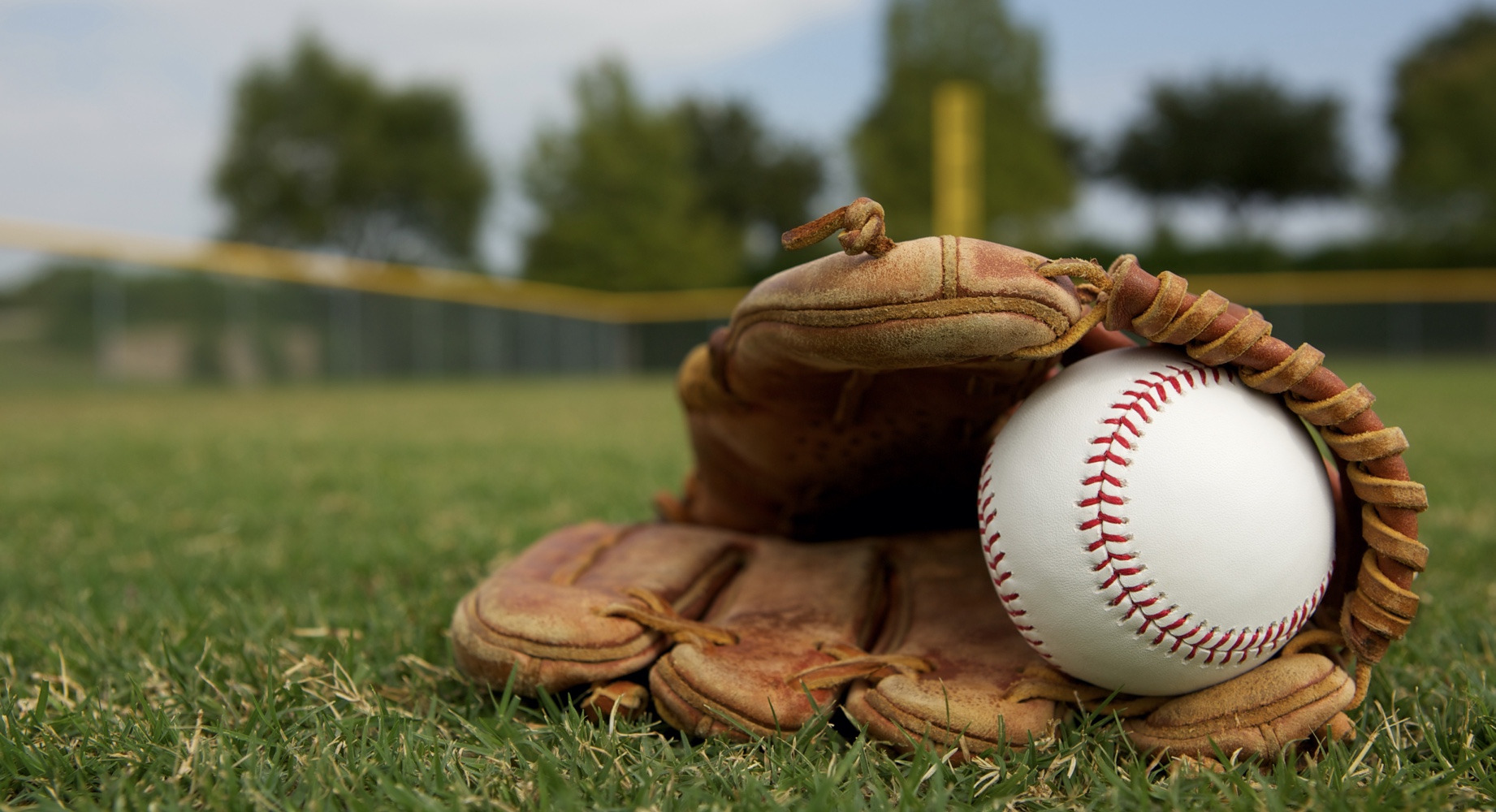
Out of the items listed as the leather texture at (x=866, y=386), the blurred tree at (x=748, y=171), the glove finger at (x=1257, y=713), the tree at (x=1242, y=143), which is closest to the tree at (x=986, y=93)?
the blurred tree at (x=748, y=171)

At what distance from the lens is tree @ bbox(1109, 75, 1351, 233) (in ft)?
106

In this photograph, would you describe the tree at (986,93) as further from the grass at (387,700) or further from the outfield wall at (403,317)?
the grass at (387,700)

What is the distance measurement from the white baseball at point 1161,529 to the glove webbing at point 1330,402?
0.03 m

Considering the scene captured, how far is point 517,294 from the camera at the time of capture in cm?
1555

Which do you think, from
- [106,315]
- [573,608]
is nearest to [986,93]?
[106,315]

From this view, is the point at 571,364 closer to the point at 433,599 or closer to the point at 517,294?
the point at 517,294

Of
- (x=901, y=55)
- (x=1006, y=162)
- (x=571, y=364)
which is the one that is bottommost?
(x=571, y=364)

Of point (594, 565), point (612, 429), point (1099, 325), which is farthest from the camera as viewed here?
point (612, 429)

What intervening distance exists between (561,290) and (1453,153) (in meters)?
20.5

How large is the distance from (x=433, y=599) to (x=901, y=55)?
26.9 m

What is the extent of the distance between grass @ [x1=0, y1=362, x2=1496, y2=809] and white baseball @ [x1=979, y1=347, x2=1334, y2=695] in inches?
4.4

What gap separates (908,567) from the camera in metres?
1.46

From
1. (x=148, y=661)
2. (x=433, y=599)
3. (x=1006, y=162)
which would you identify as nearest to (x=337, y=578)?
(x=433, y=599)

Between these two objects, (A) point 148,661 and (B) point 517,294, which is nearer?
(A) point 148,661
